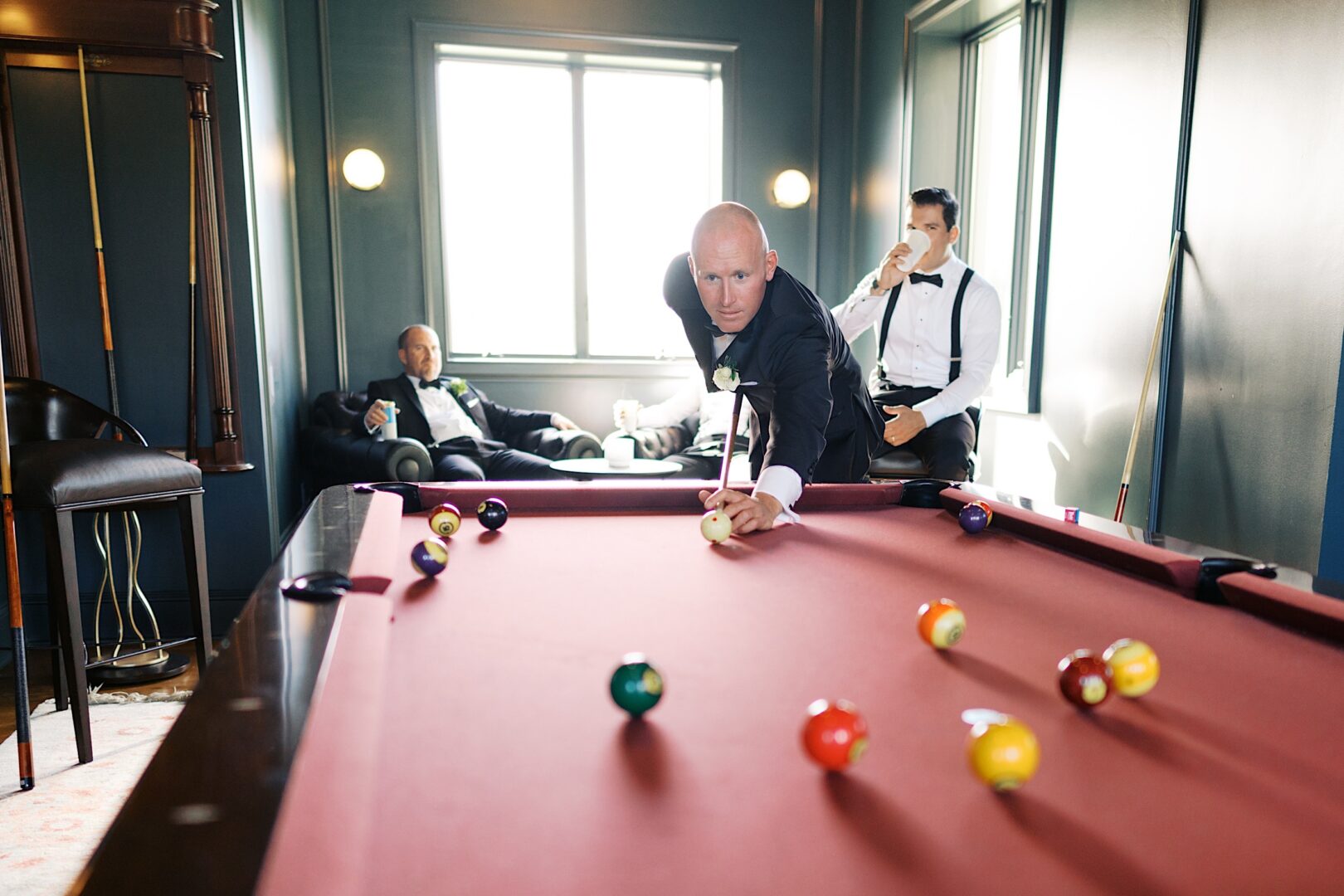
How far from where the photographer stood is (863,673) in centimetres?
91

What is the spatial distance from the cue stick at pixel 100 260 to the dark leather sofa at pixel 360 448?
0.91 metres

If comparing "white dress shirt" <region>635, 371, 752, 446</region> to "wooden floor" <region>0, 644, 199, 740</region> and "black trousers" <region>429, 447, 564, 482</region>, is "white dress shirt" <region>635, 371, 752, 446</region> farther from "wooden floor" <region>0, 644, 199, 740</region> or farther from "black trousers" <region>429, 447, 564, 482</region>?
"wooden floor" <region>0, 644, 199, 740</region>

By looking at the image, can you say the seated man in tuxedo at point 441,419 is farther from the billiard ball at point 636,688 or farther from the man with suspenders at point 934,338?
the billiard ball at point 636,688

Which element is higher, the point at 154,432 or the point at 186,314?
the point at 186,314

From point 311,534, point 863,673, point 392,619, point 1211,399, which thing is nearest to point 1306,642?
point 863,673

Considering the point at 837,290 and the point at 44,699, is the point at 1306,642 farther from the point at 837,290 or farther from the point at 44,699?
the point at 837,290

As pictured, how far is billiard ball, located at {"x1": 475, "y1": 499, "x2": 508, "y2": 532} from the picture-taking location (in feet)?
5.46

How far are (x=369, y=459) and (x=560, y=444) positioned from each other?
1015 mm

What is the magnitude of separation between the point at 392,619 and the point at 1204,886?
0.90 meters

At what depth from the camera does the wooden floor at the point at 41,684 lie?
98.1 inches

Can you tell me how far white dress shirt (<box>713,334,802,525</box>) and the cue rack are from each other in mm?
2283

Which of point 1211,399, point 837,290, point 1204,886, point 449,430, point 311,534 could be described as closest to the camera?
point 1204,886

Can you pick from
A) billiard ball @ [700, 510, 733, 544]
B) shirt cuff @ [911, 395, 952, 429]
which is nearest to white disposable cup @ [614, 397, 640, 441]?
shirt cuff @ [911, 395, 952, 429]

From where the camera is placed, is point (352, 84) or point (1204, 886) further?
point (352, 84)
